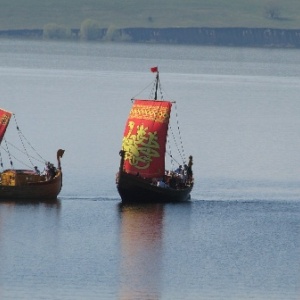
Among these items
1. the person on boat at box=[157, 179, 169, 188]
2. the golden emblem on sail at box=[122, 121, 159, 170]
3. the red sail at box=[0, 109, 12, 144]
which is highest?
the red sail at box=[0, 109, 12, 144]

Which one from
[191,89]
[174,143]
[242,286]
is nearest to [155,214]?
[242,286]

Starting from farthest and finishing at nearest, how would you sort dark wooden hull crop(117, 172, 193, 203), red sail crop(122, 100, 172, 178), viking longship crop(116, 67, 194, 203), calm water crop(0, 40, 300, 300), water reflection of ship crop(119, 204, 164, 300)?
red sail crop(122, 100, 172, 178) → viking longship crop(116, 67, 194, 203) → dark wooden hull crop(117, 172, 193, 203) → calm water crop(0, 40, 300, 300) → water reflection of ship crop(119, 204, 164, 300)

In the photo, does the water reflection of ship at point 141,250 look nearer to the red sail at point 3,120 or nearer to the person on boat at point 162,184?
the person on boat at point 162,184

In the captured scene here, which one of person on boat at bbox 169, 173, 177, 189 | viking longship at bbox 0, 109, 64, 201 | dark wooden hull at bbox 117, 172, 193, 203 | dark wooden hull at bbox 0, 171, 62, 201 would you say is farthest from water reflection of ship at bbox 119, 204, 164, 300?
viking longship at bbox 0, 109, 64, 201

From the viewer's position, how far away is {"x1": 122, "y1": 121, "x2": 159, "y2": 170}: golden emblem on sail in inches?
3482

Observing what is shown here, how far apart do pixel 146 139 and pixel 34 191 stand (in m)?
9.89

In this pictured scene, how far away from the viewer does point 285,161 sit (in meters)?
109

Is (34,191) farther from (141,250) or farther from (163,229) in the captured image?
(141,250)

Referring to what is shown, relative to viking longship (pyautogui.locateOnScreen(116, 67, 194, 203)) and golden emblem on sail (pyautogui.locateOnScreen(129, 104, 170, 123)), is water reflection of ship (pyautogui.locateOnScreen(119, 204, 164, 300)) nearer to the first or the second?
viking longship (pyautogui.locateOnScreen(116, 67, 194, 203))

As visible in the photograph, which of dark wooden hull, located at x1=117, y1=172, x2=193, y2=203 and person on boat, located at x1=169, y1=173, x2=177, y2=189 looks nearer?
dark wooden hull, located at x1=117, y1=172, x2=193, y2=203

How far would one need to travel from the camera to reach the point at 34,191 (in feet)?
268

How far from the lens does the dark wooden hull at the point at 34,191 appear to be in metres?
81.1

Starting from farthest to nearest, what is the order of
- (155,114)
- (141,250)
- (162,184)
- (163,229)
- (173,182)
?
1. (155,114)
2. (173,182)
3. (162,184)
4. (163,229)
5. (141,250)

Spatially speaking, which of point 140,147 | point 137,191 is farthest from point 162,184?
point 140,147
